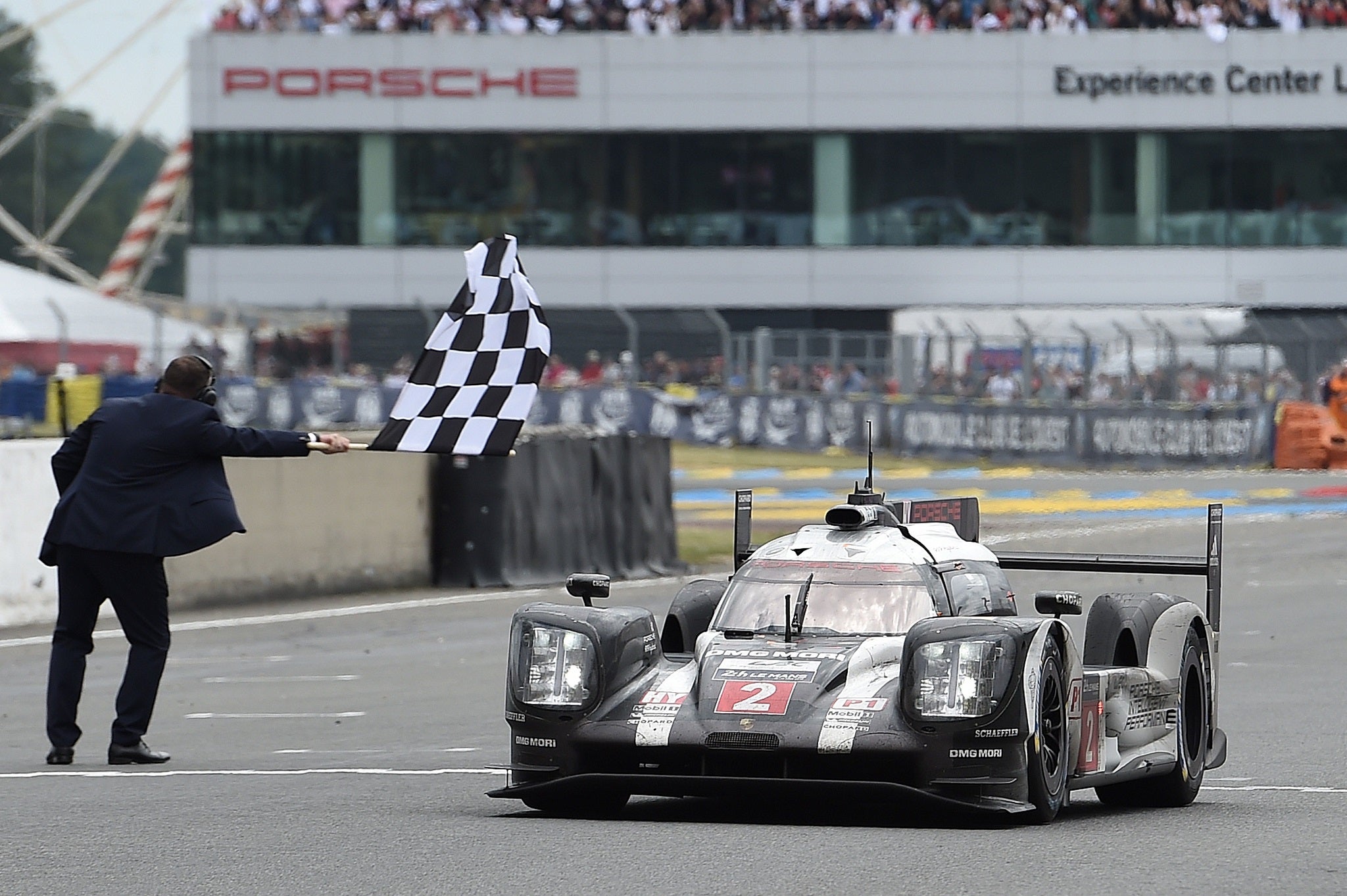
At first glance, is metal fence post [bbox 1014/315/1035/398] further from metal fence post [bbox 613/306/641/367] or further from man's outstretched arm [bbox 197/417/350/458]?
man's outstretched arm [bbox 197/417/350/458]

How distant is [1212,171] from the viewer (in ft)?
162

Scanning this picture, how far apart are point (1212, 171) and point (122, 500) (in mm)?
43027

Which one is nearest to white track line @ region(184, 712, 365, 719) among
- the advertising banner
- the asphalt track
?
the asphalt track

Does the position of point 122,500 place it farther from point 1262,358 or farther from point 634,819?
point 1262,358

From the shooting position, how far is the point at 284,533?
17.4 metres

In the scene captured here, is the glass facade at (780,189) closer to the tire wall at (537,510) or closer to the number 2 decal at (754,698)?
the tire wall at (537,510)

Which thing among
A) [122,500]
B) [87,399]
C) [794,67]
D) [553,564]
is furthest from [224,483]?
[794,67]

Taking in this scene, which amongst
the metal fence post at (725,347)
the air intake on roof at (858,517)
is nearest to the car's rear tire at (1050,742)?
the air intake on roof at (858,517)

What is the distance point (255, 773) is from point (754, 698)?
8.69ft

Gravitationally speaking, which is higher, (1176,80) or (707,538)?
(1176,80)

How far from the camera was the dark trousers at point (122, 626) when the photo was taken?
9.20 m

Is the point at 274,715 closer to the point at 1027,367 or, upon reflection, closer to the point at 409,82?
the point at 1027,367

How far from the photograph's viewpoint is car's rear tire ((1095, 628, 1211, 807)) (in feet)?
27.4

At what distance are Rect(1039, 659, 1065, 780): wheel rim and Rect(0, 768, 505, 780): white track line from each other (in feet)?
8.28
